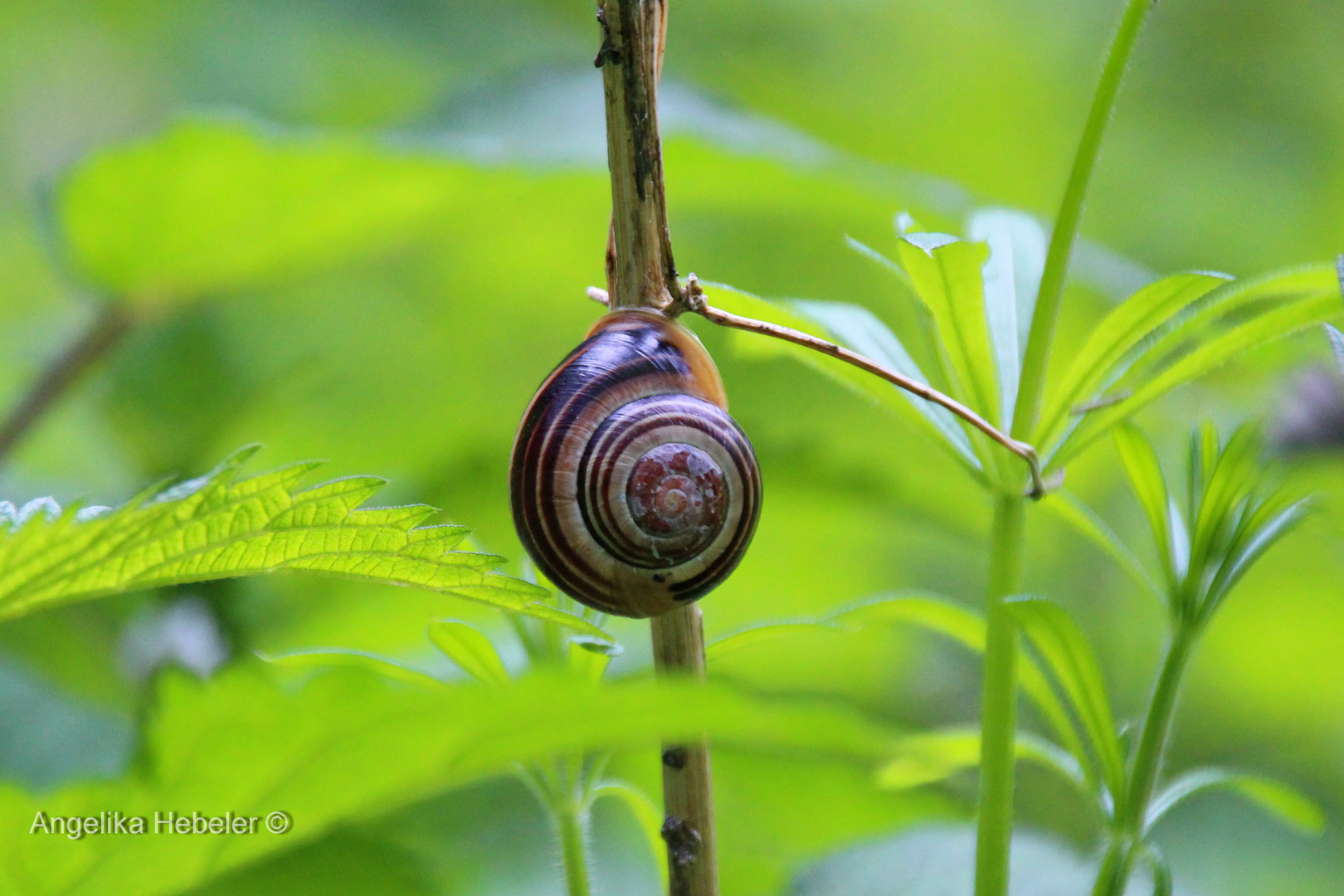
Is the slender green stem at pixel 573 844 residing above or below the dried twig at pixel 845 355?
below

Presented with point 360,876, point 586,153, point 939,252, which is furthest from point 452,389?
point 939,252

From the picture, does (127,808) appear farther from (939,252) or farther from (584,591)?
(939,252)

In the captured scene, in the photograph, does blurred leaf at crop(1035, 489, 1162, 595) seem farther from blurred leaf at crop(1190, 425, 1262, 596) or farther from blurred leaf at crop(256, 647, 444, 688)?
blurred leaf at crop(256, 647, 444, 688)

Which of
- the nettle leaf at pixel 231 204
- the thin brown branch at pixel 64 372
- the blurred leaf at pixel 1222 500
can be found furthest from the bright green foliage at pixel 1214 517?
the thin brown branch at pixel 64 372

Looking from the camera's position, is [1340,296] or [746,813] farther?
[746,813]

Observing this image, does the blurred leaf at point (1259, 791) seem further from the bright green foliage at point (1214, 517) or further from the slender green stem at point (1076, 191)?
the slender green stem at point (1076, 191)

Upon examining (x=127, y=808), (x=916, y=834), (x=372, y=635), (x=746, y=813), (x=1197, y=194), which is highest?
(x=1197, y=194)
